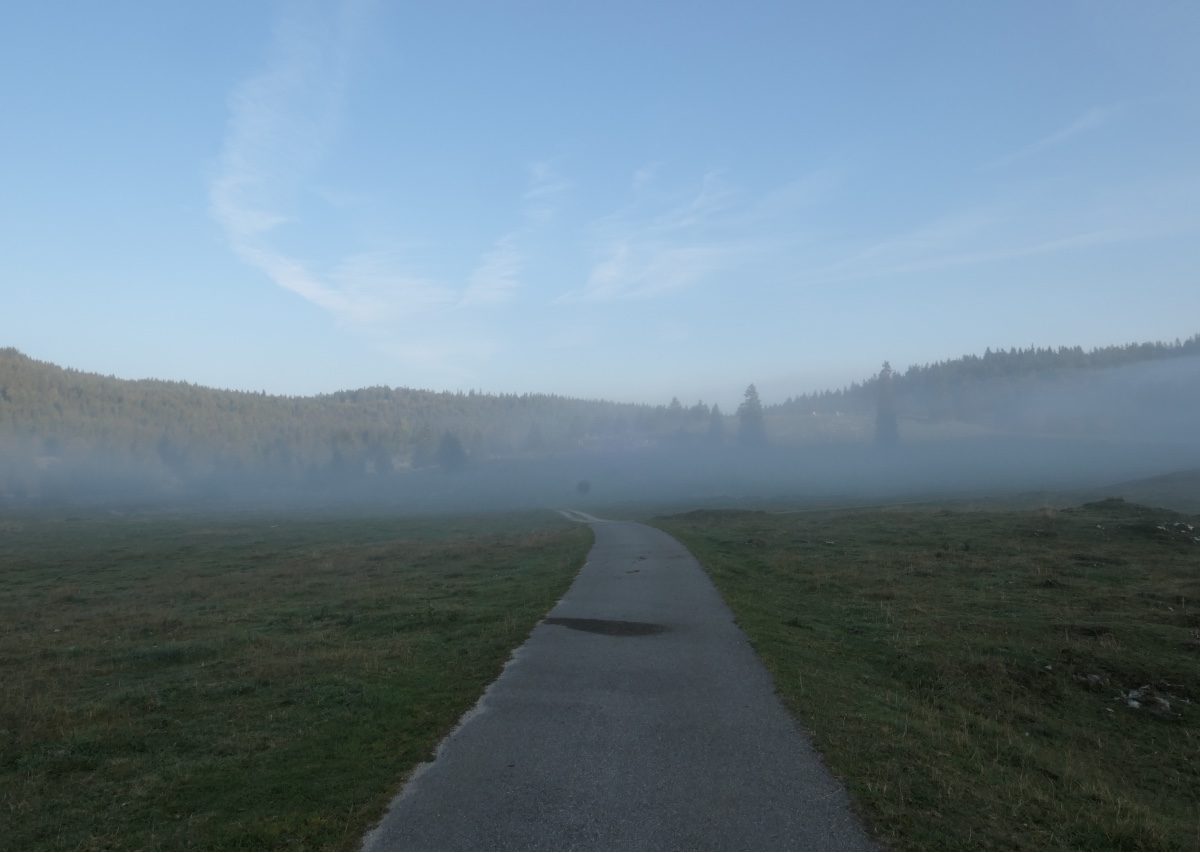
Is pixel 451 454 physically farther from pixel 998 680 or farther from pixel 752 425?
pixel 998 680

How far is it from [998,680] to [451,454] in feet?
566

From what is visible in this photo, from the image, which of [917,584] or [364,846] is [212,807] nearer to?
[364,846]

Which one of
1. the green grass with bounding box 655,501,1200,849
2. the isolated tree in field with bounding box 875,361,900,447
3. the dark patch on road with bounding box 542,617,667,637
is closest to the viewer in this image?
the green grass with bounding box 655,501,1200,849

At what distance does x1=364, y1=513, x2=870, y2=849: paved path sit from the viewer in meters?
6.51

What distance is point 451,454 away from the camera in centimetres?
18012

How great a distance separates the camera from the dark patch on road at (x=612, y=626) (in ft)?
51.7

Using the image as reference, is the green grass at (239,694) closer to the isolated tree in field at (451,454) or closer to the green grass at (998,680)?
the green grass at (998,680)

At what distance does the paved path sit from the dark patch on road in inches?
43.6

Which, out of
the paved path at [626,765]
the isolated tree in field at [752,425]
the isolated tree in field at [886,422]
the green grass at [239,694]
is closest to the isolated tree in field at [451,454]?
the isolated tree in field at [752,425]

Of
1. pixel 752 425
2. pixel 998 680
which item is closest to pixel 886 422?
pixel 752 425

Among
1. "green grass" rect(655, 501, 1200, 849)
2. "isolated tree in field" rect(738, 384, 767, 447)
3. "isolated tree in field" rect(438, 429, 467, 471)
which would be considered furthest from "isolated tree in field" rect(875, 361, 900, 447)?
"green grass" rect(655, 501, 1200, 849)

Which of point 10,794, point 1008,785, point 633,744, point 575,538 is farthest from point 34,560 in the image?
point 1008,785

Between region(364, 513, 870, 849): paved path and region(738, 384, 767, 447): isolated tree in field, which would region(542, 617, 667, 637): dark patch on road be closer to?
region(364, 513, 870, 849): paved path

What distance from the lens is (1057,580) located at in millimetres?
23797
